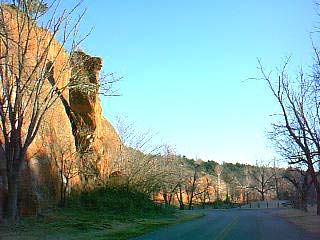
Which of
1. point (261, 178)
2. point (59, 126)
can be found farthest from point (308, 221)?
point (261, 178)

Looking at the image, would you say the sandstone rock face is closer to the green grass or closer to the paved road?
the green grass

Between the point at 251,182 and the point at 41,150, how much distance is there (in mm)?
99729

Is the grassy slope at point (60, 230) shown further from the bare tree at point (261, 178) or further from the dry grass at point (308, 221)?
the bare tree at point (261, 178)

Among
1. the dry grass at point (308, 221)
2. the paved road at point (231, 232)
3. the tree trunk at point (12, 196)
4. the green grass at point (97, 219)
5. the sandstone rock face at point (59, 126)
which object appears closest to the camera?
the paved road at point (231, 232)

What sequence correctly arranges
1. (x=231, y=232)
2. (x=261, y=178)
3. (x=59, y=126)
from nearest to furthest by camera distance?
1. (x=231, y=232)
2. (x=59, y=126)
3. (x=261, y=178)

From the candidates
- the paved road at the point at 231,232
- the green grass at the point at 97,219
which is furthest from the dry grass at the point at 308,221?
the green grass at the point at 97,219

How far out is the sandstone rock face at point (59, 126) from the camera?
72.6 feet

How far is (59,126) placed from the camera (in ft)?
102

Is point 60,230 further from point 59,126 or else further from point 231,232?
point 59,126

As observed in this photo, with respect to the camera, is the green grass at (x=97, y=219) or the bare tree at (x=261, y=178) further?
the bare tree at (x=261, y=178)

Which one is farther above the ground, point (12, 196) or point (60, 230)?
point (12, 196)

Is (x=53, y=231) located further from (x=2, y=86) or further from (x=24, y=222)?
(x=2, y=86)


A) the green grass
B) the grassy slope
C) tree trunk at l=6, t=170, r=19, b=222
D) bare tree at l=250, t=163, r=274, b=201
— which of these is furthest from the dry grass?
bare tree at l=250, t=163, r=274, b=201

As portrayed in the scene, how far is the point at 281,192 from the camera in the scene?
10194 cm
